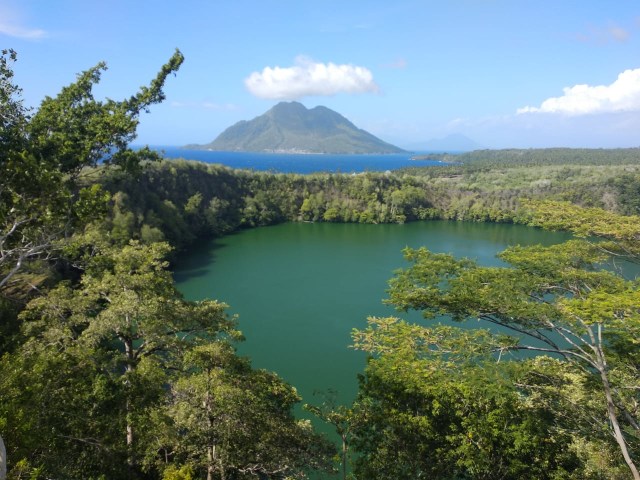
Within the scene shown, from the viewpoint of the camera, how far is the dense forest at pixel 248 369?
6.09 metres

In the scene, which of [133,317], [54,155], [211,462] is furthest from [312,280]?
[54,155]

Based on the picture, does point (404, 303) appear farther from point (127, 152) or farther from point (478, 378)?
point (127, 152)

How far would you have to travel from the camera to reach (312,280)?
35.4m

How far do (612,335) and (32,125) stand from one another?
1043cm

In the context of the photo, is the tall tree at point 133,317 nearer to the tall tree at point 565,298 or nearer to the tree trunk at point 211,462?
the tree trunk at point 211,462

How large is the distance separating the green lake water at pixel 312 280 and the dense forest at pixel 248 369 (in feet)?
30.5

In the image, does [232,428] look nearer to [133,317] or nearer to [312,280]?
[133,317]

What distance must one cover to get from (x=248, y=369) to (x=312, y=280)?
87.9 ft

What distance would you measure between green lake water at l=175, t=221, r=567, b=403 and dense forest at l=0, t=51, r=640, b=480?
9.29 m

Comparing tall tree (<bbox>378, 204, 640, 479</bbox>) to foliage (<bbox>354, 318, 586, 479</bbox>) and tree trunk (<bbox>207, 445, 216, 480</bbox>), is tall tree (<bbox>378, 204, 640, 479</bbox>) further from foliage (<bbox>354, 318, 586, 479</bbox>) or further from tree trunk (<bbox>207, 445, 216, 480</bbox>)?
tree trunk (<bbox>207, 445, 216, 480</bbox>)

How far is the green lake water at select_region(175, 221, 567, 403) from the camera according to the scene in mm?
20703

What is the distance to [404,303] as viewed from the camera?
881 centimetres

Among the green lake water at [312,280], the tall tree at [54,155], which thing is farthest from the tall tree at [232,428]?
the green lake water at [312,280]

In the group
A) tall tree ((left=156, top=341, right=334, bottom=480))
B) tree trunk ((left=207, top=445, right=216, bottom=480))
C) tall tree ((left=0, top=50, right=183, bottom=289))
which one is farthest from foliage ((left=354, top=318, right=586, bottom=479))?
tall tree ((left=0, top=50, right=183, bottom=289))
